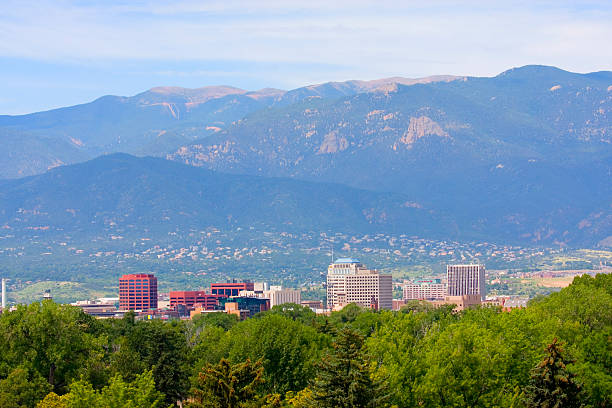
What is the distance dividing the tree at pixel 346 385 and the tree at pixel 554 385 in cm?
1148

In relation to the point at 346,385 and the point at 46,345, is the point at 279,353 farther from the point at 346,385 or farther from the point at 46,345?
the point at 346,385

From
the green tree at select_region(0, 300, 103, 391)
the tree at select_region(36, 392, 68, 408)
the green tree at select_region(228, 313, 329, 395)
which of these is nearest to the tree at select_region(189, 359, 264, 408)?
the tree at select_region(36, 392, 68, 408)

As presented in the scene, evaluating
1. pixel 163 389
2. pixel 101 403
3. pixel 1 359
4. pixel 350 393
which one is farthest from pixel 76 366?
pixel 350 393

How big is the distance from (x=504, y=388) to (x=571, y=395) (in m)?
8.41

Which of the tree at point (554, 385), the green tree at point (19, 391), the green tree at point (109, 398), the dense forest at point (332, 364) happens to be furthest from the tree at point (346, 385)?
A: the green tree at point (19, 391)

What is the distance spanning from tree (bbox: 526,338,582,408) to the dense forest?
0.28 feet

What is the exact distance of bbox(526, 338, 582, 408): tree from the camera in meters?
89.0

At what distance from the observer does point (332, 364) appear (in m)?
86.3

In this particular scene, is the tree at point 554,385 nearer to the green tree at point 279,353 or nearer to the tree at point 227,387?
the tree at point 227,387

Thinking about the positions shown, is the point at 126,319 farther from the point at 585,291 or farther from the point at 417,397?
the point at 417,397

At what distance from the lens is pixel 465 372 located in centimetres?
9706

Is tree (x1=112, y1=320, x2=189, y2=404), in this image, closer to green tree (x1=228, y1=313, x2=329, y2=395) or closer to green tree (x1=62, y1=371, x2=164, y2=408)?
green tree (x1=228, y1=313, x2=329, y2=395)

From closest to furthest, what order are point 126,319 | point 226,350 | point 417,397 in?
point 417,397 < point 226,350 < point 126,319

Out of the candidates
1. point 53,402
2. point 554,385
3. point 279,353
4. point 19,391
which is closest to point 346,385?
point 554,385
